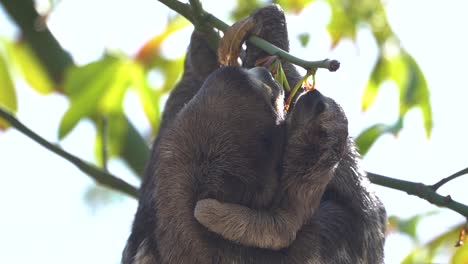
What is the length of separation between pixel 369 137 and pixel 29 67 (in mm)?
1697

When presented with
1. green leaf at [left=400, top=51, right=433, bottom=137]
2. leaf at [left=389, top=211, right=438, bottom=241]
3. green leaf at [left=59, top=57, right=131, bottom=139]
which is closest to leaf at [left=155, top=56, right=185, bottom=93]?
green leaf at [left=59, top=57, right=131, bottom=139]

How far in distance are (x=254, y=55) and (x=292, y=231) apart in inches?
39.4

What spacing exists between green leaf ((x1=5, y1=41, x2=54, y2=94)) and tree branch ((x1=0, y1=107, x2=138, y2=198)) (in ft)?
1.44

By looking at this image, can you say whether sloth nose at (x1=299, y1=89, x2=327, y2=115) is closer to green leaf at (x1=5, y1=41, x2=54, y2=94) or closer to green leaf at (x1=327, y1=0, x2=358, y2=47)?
green leaf at (x1=327, y1=0, x2=358, y2=47)

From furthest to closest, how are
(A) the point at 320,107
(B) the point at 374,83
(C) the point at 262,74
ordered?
(B) the point at 374,83
(C) the point at 262,74
(A) the point at 320,107

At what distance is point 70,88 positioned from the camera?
5391 millimetres

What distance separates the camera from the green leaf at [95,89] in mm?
5422

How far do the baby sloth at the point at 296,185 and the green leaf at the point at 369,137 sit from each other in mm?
1339

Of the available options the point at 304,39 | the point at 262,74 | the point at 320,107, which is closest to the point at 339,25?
the point at 304,39

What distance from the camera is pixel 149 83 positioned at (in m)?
5.98

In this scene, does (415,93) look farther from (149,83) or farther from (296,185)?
(296,185)

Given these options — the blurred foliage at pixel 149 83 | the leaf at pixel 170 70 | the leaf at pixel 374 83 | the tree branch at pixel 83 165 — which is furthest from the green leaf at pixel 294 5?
the tree branch at pixel 83 165

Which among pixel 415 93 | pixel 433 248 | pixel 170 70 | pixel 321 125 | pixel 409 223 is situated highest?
pixel 170 70

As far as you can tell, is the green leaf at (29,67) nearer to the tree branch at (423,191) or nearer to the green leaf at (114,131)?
the green leaf at (114,131)
